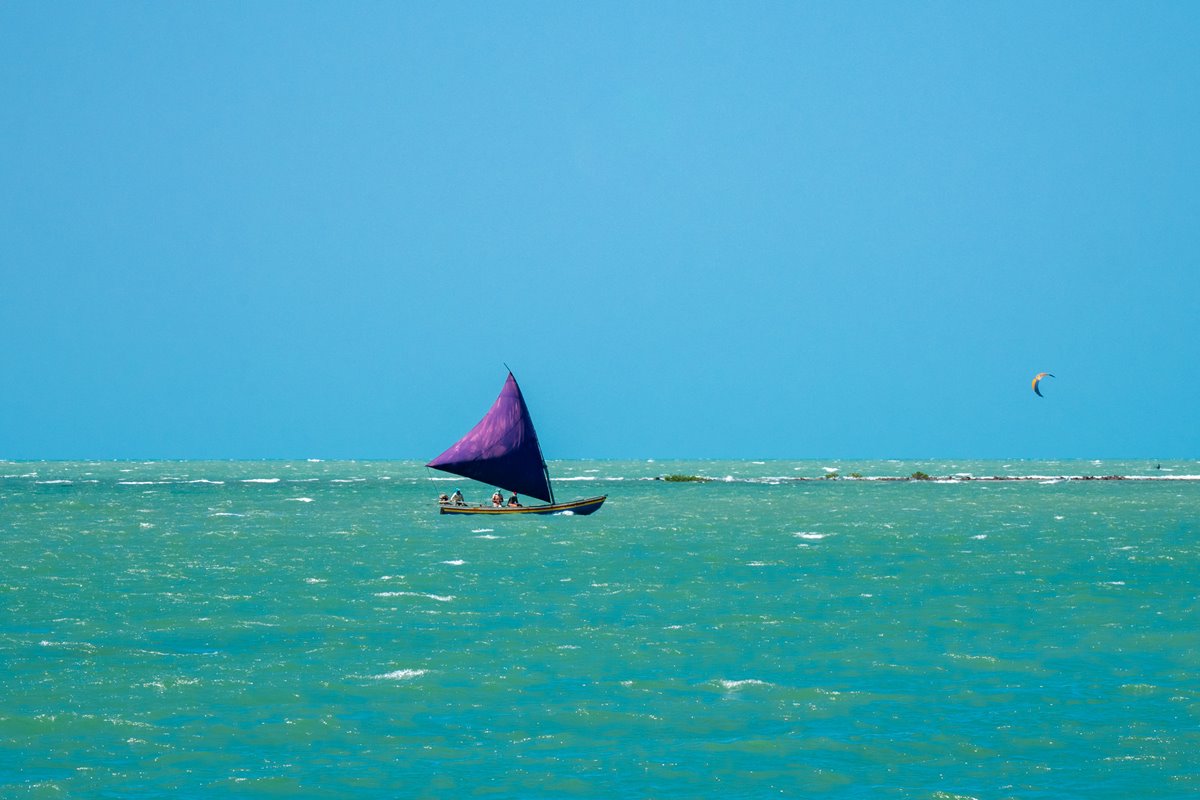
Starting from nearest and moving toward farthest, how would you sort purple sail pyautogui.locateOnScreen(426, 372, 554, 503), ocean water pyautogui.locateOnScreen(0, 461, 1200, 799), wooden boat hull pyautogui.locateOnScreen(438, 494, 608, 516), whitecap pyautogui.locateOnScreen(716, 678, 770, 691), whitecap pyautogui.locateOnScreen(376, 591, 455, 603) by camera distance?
ocean water pyautogui.locateOnScreen(0, 461, 1200, 799), whitecap pyautogui.locateOnScreen(716, 678, 770, 691), whitecap pyautogui.locateOnScreen(376, 591, 455, 603), purple sail pyautogui.locateOnScreen(426, 372, 554, 503), wooden boat hull pyautogui.locateOnScreen(438, 494, 608, 516)

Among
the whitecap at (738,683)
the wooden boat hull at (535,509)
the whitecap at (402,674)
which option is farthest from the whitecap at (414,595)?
the wooden boat hull at (535,509)

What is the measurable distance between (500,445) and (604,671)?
146ft

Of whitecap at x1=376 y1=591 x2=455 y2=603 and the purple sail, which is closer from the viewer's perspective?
whitecap at x1=376 y1=591 x2=455 y2=603

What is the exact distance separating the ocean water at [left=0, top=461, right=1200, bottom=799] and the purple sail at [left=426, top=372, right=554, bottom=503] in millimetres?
16477

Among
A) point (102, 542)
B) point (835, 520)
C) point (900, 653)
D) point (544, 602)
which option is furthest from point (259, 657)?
point (835, 520)

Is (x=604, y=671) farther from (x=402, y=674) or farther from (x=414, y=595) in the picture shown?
(x=414, y=595)

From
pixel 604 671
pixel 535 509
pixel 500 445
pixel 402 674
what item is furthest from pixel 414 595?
pixel 535 509

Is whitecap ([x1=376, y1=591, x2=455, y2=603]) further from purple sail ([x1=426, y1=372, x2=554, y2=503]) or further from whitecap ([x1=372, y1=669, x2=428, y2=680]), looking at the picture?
purple sail ([x1=426, y1=372, x2=554, y2=503])

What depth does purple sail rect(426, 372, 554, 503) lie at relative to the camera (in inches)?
2680

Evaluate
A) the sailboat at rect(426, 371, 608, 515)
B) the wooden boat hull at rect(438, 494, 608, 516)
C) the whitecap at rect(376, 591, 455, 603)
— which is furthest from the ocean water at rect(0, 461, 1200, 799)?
the wooden boat hull at rect(438, 494, 608, 516)

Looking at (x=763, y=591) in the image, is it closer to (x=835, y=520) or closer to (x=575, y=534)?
(x=575, y=534)

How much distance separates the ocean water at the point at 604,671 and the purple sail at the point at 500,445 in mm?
16477

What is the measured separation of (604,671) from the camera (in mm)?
23969

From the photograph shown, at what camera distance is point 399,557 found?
47.9 m
